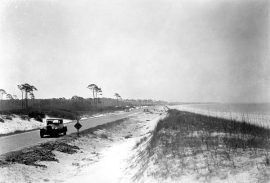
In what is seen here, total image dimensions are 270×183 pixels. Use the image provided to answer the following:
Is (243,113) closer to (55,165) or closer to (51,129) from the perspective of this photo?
(51,129)

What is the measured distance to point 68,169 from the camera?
15.2m

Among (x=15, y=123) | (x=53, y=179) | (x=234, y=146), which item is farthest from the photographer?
(x=15, y=123)

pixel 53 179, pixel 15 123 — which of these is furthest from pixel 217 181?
pixel 15 123

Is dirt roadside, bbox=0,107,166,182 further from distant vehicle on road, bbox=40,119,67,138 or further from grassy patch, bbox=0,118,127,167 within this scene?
distant vehicle on road, bbox=40,119,67,138

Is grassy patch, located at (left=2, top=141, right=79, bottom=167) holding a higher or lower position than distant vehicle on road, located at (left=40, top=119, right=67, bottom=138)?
lower

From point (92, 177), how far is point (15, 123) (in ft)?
93.0

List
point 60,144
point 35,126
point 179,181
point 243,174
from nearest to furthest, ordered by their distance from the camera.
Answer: point 243,174 → point 179,181 → point 60,144 → point 35,126

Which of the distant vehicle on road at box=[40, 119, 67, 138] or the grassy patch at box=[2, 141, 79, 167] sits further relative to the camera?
the distant vehicle on road at box=[40, 119, 67, 138]

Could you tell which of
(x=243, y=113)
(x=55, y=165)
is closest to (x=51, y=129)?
(x=55, y=165)

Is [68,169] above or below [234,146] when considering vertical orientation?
below

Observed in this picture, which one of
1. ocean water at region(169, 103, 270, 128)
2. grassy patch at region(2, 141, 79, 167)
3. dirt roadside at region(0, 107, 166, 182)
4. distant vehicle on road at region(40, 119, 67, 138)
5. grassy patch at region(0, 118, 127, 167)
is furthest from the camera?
ocean water at region(169, 103, 270, 128)

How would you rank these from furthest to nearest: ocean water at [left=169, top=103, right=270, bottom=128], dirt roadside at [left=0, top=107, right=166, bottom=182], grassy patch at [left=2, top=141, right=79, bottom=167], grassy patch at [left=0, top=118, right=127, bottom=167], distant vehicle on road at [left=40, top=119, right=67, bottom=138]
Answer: ocean water at [left=169, top=103, right=270, bottom=128] < distant vehicle on road at [left=40, top=119, right=67, bottom=138] < grassy patch at [left=2, top=141, right=79, bottom=167] < grassy patch at [left=0, top=118, right=127, bottom=167] < dirt roadside at [left=0, top=107, right=166, bottom=182]

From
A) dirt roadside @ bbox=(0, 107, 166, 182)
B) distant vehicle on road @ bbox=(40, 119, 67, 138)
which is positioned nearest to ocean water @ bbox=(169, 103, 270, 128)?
dirt roadside @ bbox=(0, 107, 166, 182)

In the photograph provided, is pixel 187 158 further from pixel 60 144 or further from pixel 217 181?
pixel 60 144
